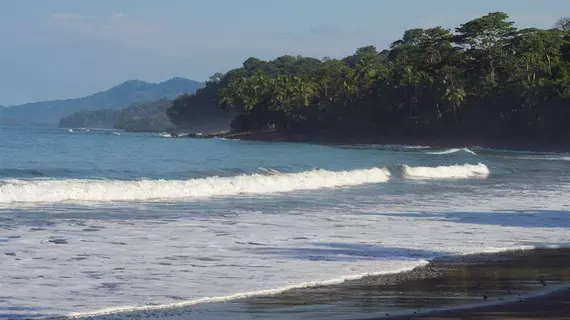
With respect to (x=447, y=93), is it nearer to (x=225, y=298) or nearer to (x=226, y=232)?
(x=226, y=232)

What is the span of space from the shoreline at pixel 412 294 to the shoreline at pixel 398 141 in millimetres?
68015

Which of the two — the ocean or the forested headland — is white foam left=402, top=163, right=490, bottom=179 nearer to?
the ocean

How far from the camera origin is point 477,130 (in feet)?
291

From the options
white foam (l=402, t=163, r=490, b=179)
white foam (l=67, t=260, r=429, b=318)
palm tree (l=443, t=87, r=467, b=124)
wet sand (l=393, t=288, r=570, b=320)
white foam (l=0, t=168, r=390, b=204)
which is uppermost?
palm tree (l=443, t=87, r=467, b=124)

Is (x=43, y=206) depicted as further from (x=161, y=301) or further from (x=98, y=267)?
(x=161, y=301)

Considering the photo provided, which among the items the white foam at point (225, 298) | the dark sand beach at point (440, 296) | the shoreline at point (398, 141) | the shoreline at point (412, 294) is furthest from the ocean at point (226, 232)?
the shoreline at point (398, 141)

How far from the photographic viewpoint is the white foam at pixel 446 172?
3919 cm

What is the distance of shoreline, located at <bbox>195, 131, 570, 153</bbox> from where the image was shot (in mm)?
81750

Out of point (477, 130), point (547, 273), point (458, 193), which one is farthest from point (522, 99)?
point (547, 273)

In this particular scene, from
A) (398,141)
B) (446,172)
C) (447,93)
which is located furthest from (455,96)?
(446,172)

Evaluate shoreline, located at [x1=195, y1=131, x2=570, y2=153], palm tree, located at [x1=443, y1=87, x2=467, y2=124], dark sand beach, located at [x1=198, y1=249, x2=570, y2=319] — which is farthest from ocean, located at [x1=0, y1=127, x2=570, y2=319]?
palm tree, located at [x1=443, y1=87, x2=467, y2=124]

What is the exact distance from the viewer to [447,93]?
88062mm

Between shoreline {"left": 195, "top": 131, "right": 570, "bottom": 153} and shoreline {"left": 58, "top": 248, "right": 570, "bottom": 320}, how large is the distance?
223 feet

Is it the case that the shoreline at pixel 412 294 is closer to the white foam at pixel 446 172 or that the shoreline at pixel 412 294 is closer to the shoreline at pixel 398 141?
the white foam at pixel 446 172
